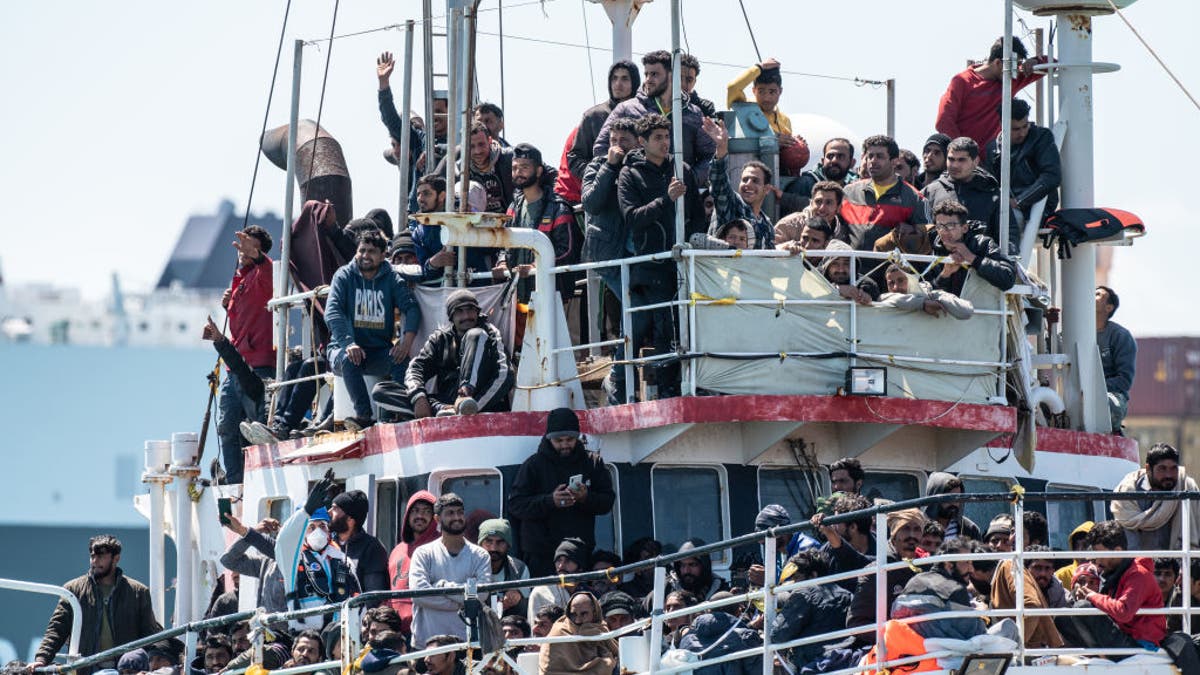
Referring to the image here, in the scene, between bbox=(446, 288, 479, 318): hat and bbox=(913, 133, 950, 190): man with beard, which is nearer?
bbox=(446, 288, 479, 318): hat

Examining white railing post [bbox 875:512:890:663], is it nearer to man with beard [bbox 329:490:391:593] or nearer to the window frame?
the window frame

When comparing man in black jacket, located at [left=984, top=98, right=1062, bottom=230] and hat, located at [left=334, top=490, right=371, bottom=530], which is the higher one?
man in black jacket, located at [left=984, top=98, right=1062, bottom=230]

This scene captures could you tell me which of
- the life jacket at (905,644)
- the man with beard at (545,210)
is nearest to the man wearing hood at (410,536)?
the man with beard at (545,210)

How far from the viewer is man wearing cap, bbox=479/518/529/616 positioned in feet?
47.7

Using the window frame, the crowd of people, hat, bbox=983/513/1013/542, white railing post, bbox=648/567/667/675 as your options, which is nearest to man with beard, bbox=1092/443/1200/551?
the crowd of people

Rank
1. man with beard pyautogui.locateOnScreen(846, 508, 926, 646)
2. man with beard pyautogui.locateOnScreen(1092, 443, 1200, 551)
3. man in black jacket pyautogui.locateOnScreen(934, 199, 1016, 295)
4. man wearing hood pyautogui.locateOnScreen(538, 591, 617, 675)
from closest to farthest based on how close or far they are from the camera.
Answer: man with beard pyautogui.locateOnScreen(846, 508, 926, 646) < man wearing hood pyautogui.locateOnScreen(538, 591, 617, 675) < man with beard pyautogui.locateOnScreen(1092, 443, 1200, 551) < man in black jacket pyautogui.locateOnScreen(934, 199, 1016, 295)

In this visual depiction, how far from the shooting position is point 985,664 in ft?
37.4

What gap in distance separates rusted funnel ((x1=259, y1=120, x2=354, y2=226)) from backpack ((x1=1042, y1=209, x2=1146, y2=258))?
7993 millimetres

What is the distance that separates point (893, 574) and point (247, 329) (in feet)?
30.6

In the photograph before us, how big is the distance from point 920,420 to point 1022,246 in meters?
2.61

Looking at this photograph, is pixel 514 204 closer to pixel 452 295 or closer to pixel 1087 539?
pixel 452 295

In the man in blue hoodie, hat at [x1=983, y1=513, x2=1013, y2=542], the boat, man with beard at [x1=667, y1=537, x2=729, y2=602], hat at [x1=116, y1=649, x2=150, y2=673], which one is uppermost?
the man in blue hoodie

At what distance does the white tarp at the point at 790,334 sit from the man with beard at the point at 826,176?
7.44 feet

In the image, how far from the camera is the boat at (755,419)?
1529 cm
